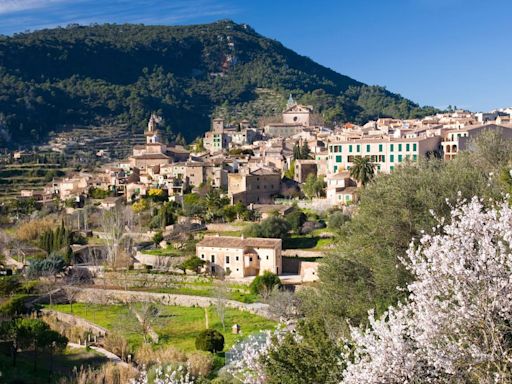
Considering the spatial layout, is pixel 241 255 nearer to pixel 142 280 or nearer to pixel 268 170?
pixel 142 280

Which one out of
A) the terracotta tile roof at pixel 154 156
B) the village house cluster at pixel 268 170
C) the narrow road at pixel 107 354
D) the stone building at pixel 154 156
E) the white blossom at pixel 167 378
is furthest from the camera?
the terracotta tile roof at pixel 154 156

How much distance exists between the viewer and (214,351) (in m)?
27.3

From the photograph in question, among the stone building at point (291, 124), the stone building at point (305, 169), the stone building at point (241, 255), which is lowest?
the stone building at point (241, 255)

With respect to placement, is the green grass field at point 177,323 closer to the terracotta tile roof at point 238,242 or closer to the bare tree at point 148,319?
the bare tree at point 148,319

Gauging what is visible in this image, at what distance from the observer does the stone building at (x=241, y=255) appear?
38.2m

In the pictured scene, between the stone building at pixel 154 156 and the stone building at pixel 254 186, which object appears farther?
the stone building at pixel 154 156

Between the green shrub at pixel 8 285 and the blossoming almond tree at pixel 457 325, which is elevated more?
the blossoming almond tree at pixel 457 325

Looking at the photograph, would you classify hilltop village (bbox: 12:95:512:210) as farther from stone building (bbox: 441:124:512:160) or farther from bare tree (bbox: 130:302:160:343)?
bare tree (bbox: 130:302:160:343)

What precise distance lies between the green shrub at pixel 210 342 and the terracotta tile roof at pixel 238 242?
11.0 metres

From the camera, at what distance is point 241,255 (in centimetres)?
3872

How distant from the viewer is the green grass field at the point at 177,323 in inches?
1181

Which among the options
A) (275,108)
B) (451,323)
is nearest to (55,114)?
(275,108)

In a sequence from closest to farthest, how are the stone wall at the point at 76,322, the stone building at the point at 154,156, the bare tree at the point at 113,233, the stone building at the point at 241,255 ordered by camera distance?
1. the stone wall at the point at 76,322
2. the stone building at the point at 241,255
3. the bare tree at the point at 113,233
4. the stone building at the point at 154,156

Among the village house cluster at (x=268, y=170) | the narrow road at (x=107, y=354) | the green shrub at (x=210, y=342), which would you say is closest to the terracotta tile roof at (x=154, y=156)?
the village house cluster at (x=268, y=170)
